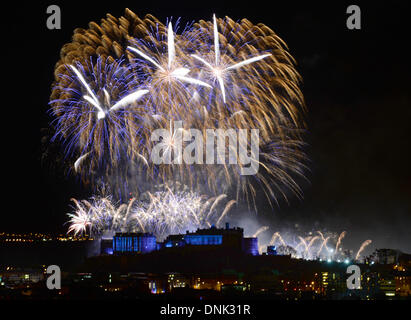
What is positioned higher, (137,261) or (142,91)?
(142,91)

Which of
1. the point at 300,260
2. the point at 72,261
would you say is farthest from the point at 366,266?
the point at 72,261

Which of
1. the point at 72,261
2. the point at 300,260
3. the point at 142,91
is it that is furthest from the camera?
the point at 72,261

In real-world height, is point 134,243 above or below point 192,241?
below

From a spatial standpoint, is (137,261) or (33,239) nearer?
(137,261)

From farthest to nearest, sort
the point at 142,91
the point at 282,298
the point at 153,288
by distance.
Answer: the point at 153,288 < the point at 282,298 < the point at 142,91

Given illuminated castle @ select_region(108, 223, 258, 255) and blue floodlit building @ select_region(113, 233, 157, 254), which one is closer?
illuminated castle @ select_region(108, 223, 258, 255)

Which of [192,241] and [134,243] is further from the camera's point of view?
[134,243]

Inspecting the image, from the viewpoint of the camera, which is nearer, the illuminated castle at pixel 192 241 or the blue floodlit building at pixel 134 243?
the illuminated castle at pixel 192 241
